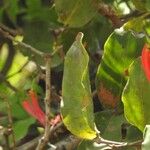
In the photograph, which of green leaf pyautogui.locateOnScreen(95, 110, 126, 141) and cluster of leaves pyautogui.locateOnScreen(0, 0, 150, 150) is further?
green leaf pyautogui.locateOnScreen(95, 110, 126, 141)

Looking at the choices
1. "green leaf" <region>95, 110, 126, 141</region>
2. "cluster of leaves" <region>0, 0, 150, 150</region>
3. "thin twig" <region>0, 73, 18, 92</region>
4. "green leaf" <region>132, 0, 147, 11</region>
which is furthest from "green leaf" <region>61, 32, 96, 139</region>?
"thin twig" <region>0, 73, 18, 92</region>

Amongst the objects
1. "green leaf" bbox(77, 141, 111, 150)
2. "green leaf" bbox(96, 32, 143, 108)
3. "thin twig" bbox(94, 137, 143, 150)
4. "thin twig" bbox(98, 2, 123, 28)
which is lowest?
"green leaf" bbox(77, 141, 111, 150)

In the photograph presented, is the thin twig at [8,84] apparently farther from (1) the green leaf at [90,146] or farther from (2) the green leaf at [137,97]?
(2) the green leaf at [137,97]

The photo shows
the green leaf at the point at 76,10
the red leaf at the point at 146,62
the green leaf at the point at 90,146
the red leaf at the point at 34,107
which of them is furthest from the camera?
the green leaf at the point at 76,10

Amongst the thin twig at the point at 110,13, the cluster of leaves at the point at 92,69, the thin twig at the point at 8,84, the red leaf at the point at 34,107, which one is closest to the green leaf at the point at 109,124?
the cluster of leaves at the point at 92,69

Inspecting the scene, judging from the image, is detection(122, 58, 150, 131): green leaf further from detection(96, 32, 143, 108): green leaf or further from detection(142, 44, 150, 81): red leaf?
detection(96, 32, 143, 108): green leaf

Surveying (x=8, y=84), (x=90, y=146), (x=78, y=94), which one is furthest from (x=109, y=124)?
(x=8, y=84)

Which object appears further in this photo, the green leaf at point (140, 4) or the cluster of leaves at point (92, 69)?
the green leaf at point (140, 4)

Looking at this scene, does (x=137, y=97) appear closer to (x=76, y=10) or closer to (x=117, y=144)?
(x=117, y=144)
